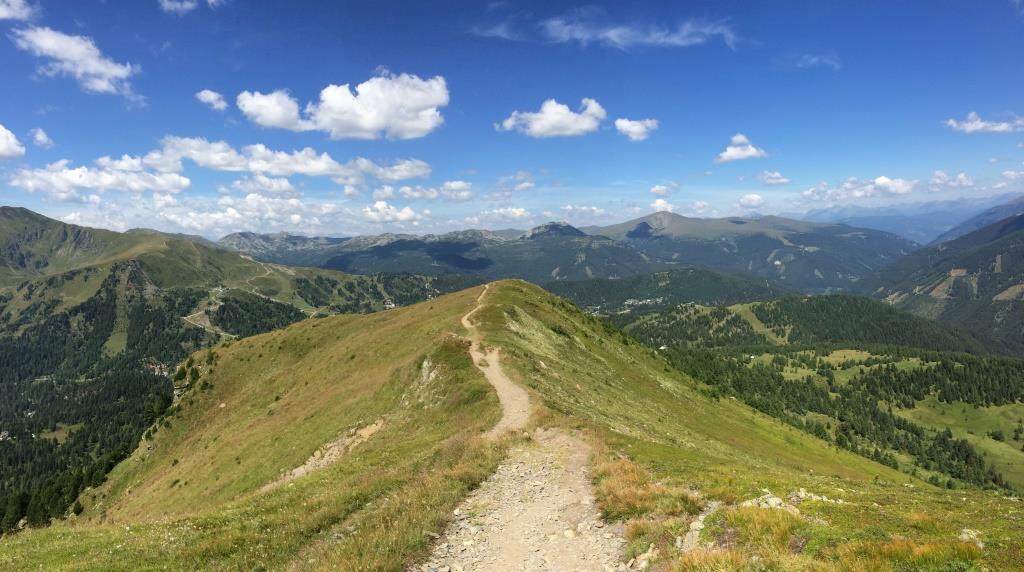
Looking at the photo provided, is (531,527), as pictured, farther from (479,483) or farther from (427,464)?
(427,464)

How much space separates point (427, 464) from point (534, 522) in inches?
474

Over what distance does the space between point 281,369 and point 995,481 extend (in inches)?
11160

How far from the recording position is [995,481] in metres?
195

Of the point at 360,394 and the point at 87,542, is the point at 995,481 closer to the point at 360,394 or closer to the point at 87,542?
the point at 360,394

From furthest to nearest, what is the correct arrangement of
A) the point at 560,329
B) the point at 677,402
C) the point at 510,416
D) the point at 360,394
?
the point at 560,329 < the point at 677,402 < the point at 360,394 < the point at 510,416

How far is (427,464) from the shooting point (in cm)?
3017

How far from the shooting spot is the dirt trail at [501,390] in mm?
37312

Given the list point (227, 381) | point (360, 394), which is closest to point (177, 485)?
point (360, 394)

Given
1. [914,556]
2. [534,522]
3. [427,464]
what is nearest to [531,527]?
[534,522]

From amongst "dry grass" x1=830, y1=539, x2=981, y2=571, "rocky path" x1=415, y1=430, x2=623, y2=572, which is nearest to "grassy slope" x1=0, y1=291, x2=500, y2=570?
"rocky path" x1=415, y1=430, x2=623, y2=572

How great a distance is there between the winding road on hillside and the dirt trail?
5025mm

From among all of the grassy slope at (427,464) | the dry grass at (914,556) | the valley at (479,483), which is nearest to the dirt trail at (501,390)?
the valley at (479,483)

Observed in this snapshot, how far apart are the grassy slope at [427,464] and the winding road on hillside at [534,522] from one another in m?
1.12

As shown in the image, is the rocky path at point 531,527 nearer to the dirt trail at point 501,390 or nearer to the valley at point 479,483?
the valley at point 479,483
